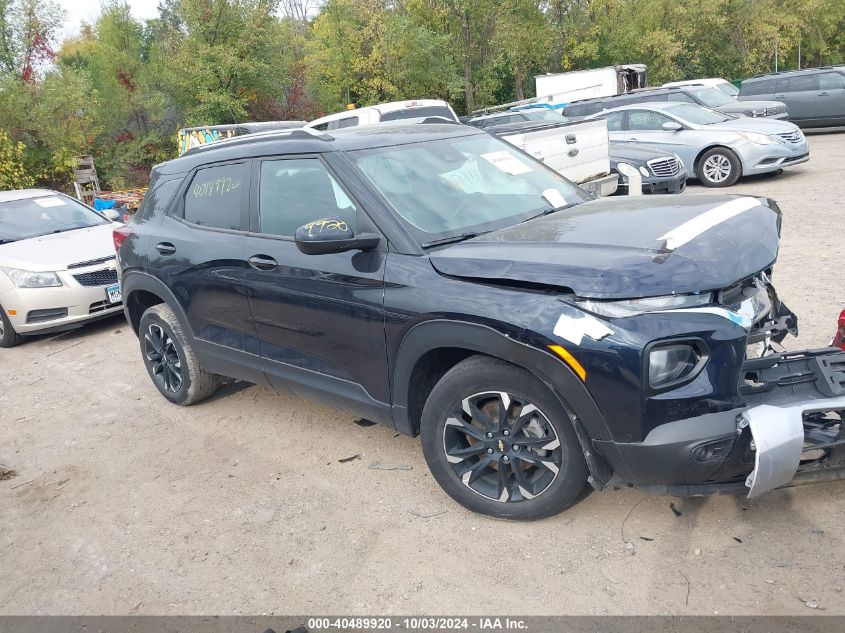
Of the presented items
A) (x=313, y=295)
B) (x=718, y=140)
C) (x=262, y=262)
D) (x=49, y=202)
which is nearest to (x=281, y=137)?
(x=262, y=262)

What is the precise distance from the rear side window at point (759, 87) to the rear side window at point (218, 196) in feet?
59.7

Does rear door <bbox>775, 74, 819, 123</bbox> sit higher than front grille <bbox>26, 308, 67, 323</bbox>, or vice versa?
rear door <bbox>775, 74, 819, 123</bbox>

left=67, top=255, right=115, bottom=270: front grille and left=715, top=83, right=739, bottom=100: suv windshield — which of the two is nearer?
left=67, top=255, right=115, bottom=270: front grille

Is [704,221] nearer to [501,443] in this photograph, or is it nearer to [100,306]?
[501,443]

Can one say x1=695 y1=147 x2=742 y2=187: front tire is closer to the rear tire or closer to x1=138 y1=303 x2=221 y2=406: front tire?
x1=138 y1=303 x2=221 y2=406: front tire

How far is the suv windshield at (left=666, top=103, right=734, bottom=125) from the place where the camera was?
1270 centimetres

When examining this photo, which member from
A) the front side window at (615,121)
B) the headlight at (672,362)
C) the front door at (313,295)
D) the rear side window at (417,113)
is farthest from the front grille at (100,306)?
the front side window at (615,121)

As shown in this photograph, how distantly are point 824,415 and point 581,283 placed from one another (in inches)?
45.2

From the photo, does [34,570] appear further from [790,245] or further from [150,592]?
[790,245]

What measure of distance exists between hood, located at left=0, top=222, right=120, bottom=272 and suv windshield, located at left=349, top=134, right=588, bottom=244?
5068mm

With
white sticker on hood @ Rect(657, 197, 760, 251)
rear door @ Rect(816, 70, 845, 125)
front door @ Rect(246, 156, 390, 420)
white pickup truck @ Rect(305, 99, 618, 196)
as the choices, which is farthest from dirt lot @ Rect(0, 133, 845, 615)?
rear door @ Rect(816, 70, 845, 125)

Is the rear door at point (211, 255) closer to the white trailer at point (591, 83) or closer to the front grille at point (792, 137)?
the front grille at point (792, 137)

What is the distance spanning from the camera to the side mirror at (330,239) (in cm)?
343

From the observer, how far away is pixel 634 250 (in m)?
2.98
